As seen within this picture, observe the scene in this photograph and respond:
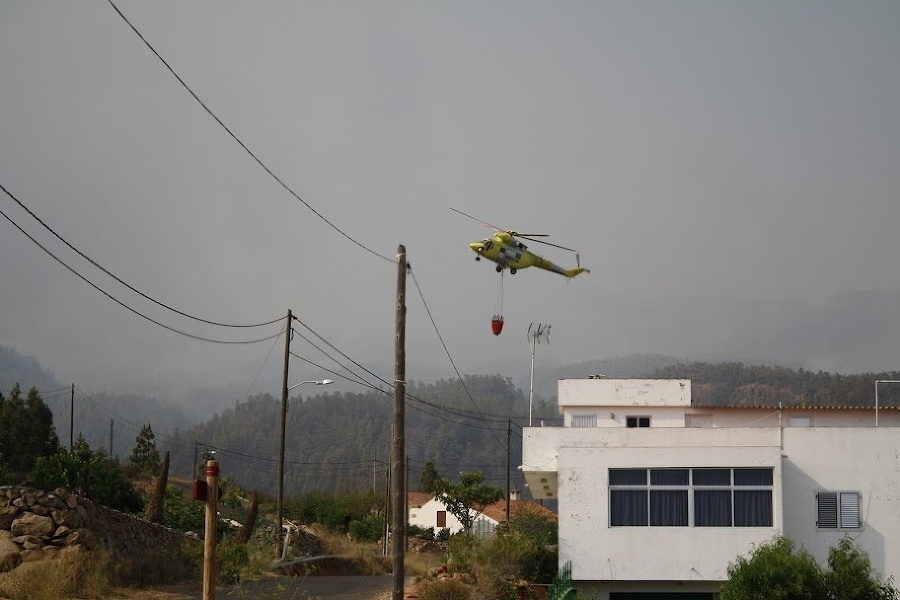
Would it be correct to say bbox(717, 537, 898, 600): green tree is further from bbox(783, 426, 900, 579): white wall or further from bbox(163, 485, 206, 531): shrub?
bbox(163, 485, 206, 531): shrub

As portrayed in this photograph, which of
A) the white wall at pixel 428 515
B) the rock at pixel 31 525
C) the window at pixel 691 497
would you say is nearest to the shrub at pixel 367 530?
the white wall at pixel 428 515

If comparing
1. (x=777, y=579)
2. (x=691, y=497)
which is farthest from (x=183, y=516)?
(x=777, y=579)

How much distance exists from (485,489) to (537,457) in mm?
40553

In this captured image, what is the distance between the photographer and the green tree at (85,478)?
36.3 m

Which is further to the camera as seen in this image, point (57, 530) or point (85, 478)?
point (85, 478)

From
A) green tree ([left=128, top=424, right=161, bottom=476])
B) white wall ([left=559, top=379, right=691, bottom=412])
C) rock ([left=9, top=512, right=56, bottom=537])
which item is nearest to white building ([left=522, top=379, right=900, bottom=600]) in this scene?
white wall ([left=559, top=379, right=691, bottom=412])

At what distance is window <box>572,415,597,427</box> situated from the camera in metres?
45.5

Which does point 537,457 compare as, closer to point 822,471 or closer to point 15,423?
point 822,471

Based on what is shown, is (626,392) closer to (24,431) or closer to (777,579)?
(777,579)

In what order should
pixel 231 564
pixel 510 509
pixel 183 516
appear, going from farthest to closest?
pixel 510 509
pixel 183 516
pixel 231 564

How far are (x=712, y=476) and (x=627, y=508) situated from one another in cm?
268

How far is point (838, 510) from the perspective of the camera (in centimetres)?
3412

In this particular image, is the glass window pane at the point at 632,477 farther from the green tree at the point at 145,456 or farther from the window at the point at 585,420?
the green tree at the point at 145,456

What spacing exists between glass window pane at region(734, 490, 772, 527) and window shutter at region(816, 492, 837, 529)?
1868 mm
